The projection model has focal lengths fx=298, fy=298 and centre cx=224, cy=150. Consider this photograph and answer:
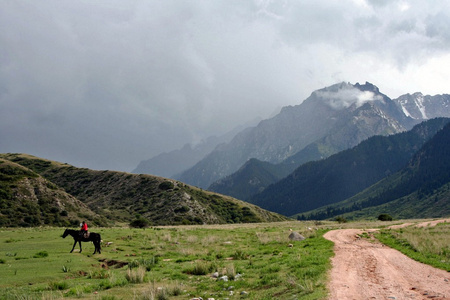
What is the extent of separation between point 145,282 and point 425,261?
58.4 feet

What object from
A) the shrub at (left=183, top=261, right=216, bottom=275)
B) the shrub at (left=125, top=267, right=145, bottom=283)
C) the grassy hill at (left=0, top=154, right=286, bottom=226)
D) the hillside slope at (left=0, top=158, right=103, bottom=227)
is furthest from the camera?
the grassy hill at (left=0, top=154, right=286, bottom=226)

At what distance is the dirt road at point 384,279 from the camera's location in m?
12.2

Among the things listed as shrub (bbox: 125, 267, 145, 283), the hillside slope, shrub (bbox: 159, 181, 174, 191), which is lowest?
shrub (bbox: 125, 267, 145, 283)

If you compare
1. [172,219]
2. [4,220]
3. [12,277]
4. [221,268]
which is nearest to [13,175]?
[4,220]

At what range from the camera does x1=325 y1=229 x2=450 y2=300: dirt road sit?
1224 cm

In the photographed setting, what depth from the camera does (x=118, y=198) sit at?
12262 centimetres

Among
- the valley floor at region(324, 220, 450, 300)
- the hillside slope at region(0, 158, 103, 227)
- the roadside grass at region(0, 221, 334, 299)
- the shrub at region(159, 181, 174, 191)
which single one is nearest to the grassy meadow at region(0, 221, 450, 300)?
the roadside grass at region(0, 221, 334, 299)

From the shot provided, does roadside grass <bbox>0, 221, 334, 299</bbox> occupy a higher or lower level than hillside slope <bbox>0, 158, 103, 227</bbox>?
lower

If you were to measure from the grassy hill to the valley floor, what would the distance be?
74267 mm

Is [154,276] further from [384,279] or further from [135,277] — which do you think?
[384,279]

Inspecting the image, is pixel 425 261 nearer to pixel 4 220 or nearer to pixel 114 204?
pixel 4 220

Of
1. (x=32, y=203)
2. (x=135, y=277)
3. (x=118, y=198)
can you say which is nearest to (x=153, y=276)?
(x=135, y=277)

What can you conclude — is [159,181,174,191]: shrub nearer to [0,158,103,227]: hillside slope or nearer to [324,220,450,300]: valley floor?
[0,158,103,227]: hillside slope

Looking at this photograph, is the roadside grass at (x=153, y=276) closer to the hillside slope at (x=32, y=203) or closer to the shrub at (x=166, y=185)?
the hillside slope at (x=32, y=203)
